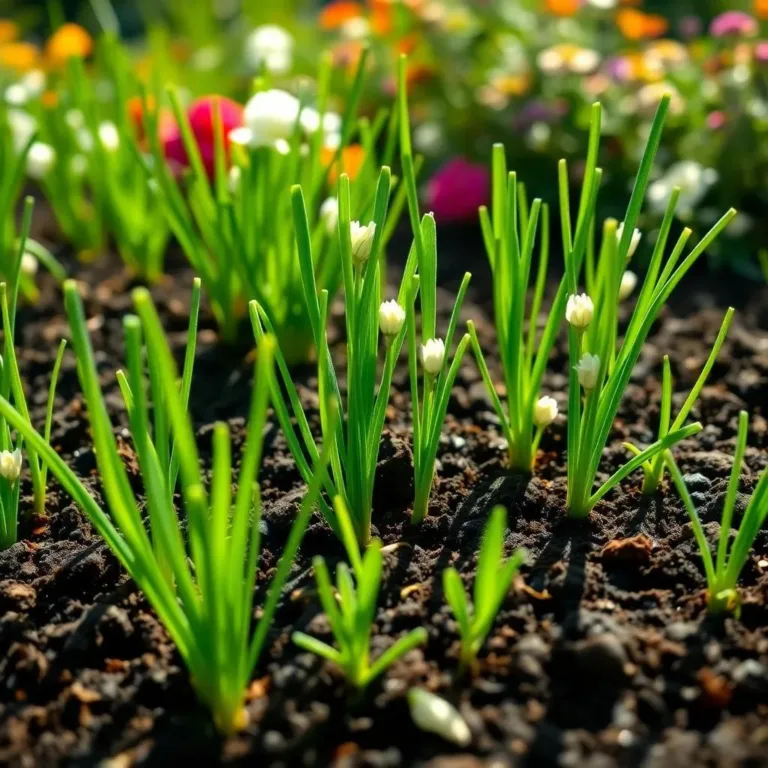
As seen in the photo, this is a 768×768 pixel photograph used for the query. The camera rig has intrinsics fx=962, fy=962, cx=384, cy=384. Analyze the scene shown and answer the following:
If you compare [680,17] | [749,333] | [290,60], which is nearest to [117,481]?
[749,333]

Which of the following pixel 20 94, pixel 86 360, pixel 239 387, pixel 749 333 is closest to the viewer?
pixel 86 360

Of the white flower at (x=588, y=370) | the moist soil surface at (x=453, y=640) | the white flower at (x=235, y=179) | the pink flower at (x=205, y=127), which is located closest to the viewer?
the moist soil surface at (x=453, y=640)

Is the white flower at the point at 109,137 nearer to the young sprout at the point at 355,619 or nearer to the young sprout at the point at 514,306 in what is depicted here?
the young sprout at the point at 514,306

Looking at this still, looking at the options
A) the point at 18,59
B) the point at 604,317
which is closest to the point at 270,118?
the point at 604,317

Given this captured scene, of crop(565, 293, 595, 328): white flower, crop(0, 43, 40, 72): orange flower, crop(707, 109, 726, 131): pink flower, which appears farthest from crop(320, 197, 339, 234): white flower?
crop(0, 43, 40, 72): orange flower

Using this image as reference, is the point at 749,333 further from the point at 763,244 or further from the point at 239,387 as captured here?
the point at 239,387

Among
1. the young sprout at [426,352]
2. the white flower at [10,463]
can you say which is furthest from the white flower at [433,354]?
the white flower at [10,463]
